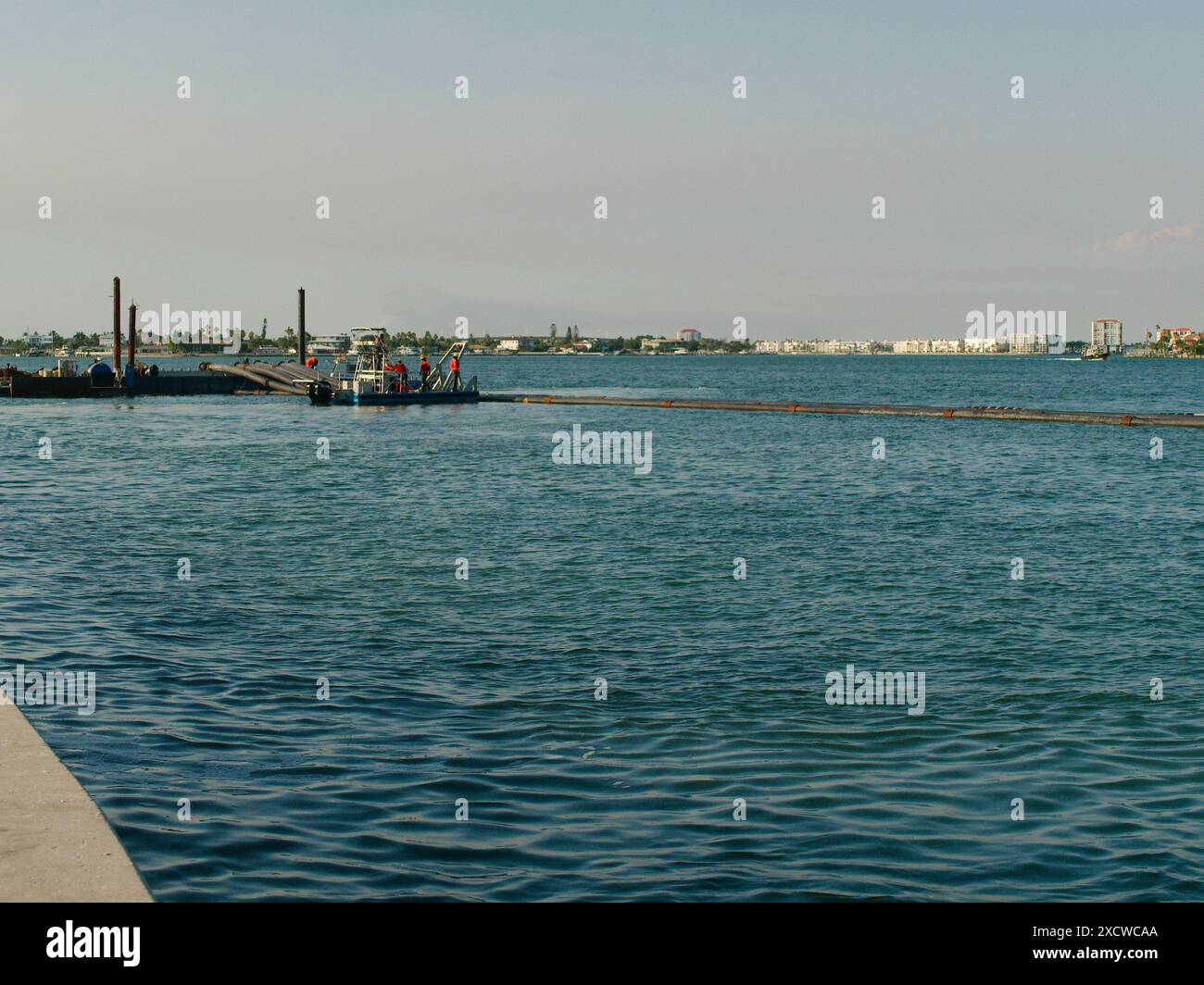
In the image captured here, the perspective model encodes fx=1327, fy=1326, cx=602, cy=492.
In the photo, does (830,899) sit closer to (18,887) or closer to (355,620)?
(18,887)

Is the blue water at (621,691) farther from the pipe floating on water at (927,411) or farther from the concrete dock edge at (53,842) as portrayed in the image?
the pipe floating on water at (927,411)

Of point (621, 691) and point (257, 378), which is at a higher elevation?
point (257, 378)

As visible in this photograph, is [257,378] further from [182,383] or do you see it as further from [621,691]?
[621,691]

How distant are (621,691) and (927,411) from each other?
71.6 meters

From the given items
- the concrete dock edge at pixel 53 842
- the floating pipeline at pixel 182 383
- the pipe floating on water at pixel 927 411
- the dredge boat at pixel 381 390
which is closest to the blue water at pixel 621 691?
the concrete dock edge at pixel 53 842

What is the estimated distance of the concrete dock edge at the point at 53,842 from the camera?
26.5 ft

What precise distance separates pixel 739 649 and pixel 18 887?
12.9 m

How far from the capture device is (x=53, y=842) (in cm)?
892

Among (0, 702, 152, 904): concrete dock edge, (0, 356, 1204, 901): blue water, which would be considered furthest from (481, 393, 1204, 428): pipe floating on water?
(0, 702, 152, 904): concrete dock edge

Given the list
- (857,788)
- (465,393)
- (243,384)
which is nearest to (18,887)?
(857,788)

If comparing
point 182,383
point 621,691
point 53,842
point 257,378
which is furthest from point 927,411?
point 53,842

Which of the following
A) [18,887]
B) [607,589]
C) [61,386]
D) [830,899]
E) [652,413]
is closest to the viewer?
[18,887]

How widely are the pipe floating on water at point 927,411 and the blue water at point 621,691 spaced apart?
3817 centimetres
